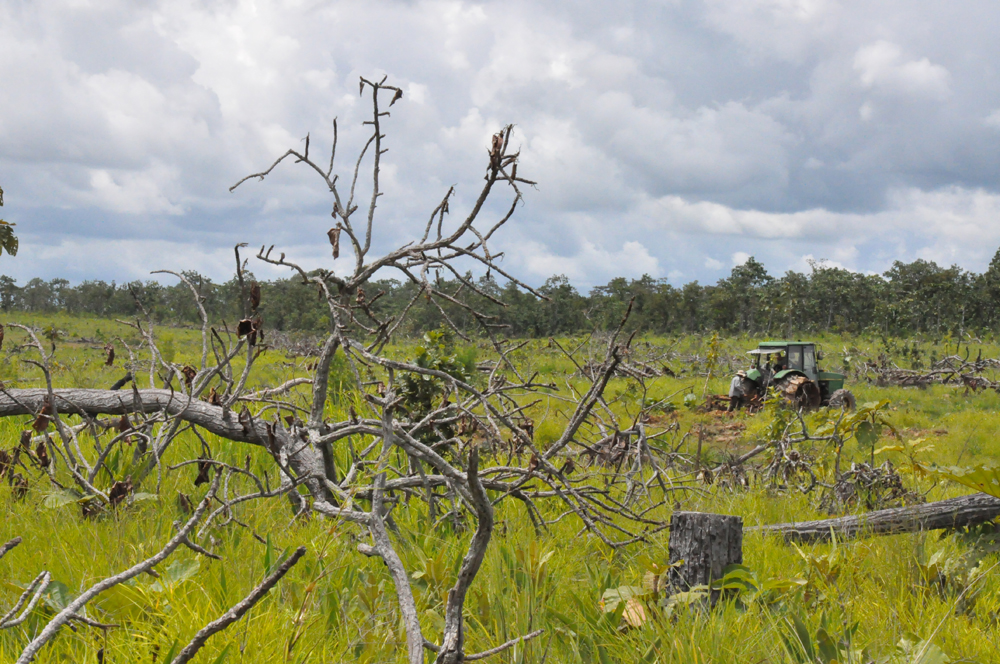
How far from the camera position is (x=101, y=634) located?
7.34 ft

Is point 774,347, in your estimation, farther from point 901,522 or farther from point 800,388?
point 901,522

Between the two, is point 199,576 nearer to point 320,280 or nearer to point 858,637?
point 320,280

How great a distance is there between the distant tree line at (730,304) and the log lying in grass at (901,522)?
34791 millimetres

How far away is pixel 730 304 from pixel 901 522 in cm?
5648

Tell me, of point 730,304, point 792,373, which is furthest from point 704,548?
point 730,304

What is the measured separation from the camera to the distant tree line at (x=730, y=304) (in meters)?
44.3

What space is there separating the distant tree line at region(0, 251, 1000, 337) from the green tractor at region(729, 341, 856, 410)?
22438mm

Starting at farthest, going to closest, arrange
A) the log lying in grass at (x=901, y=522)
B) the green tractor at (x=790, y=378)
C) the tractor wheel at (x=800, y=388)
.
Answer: the green tractor at (x=790, y=378), the tractor wheel at (x=800, y=388), the log lying in grass at (x=901, y=522)

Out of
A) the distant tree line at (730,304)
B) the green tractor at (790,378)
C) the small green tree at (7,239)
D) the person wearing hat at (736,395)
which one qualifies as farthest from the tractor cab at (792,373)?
the distant tree line at (730,304)

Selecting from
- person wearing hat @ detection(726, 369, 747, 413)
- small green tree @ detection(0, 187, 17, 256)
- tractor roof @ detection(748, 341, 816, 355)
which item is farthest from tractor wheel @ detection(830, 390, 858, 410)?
small green tree @ detection(0, 187, 17, 256)

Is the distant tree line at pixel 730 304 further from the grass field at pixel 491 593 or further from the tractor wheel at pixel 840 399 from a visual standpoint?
the grass field at pixel 491 593

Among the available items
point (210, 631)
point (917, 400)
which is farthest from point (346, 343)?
point (917, 400)

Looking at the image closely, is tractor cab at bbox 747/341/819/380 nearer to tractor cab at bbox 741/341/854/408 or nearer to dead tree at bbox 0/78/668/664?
tractor cab at bbox 741/341/854/408

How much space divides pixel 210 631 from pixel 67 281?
101m
